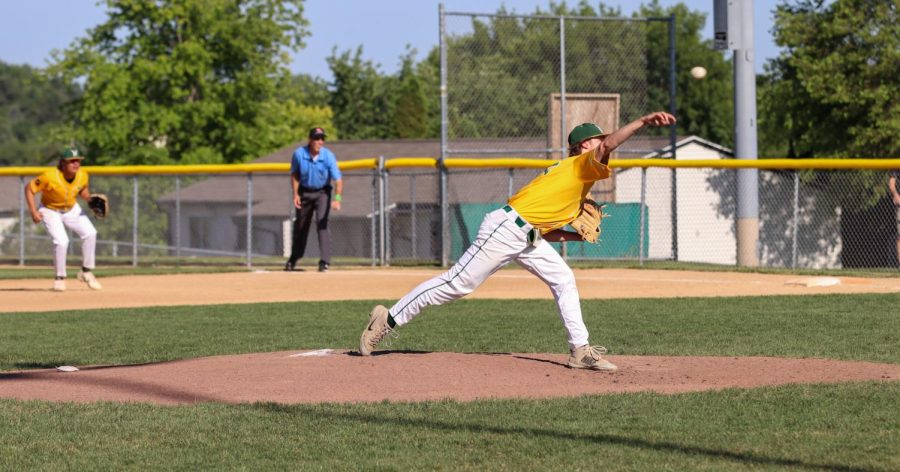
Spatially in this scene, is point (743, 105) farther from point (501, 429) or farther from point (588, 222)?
point (501, 429)

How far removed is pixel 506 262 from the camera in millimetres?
7656

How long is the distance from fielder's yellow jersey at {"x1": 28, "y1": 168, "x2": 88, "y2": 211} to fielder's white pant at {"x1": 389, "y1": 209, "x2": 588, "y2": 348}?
7.84 meters

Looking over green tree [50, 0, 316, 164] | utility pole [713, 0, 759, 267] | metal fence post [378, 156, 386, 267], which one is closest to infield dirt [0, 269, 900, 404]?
metal fence post [378, 156, 386, 267]

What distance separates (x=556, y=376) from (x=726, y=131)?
66100 millimetres

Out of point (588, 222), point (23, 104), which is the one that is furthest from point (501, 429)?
point (23, 104)

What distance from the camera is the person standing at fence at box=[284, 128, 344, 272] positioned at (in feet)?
56.1

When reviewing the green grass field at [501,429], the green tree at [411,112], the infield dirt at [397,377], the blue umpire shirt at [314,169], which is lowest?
the green grass field at [501,429]

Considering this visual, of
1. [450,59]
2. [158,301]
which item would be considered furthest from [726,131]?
[158,301]

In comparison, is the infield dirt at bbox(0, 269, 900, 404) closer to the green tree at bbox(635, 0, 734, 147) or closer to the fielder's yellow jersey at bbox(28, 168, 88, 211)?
the fielder's yellow jersey at bbox(28, 168, 88, 211)

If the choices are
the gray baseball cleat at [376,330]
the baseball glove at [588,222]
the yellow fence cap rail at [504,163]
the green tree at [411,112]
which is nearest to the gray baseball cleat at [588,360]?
the baseball glove at [588,222]

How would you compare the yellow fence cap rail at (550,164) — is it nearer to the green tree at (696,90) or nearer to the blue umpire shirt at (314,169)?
the blue umpire shirt at (314,169)

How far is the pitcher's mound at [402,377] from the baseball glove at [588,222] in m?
0.82

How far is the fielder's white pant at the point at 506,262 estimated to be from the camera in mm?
7566

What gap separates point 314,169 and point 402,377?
10.1 m
